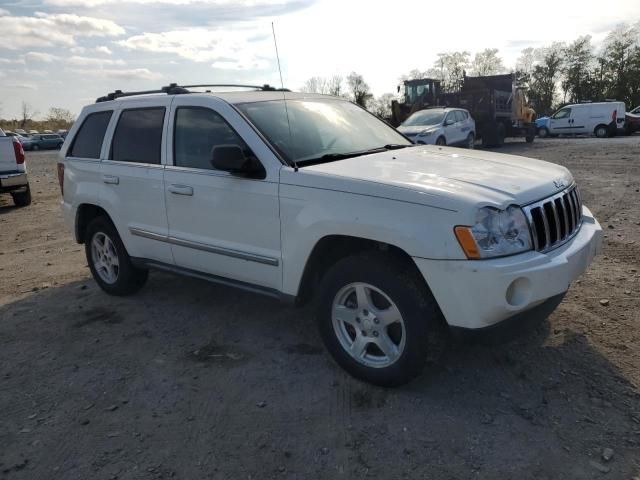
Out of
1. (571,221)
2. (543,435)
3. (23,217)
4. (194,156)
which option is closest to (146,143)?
(194,156)

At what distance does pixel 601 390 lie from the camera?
317 cm

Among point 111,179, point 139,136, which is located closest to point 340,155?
point 139,136

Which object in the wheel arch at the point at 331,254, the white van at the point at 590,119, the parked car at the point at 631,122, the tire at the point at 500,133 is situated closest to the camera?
the wheel arch at the point at 331,254

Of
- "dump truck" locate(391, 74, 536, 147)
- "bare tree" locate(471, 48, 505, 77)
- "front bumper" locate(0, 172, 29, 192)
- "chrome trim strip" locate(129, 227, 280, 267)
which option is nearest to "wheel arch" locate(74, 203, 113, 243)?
"chrome trim strip" locate(129, 227, 280, 267)

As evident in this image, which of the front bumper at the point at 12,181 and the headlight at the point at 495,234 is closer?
the headlight at the point at 495,234

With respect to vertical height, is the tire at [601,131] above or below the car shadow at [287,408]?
above

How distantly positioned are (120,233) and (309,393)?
2542mm

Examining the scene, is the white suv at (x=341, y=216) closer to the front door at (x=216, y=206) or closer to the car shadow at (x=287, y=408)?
the front door at (x=216, y=206)

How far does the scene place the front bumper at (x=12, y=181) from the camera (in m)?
10.4

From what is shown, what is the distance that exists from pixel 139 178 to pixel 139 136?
41 cm

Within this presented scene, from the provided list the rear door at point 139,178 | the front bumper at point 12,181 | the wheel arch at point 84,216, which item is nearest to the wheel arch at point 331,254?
the rear door at point 139,178

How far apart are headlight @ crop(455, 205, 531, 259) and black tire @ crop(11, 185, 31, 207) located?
35.0 feet

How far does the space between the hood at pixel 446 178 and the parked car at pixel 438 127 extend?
12223 millimetres

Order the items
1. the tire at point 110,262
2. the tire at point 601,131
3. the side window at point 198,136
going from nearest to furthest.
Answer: the side window at point 198,136 → the tire at point 110,262 → the tire at point 601,131
